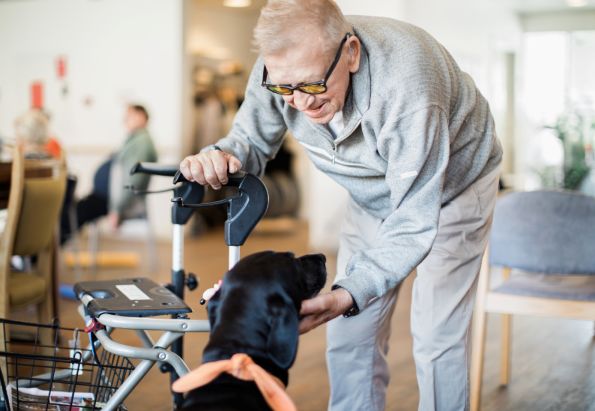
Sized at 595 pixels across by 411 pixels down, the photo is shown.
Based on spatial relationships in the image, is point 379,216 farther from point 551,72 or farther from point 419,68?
point 551,72

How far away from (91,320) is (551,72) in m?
5.72

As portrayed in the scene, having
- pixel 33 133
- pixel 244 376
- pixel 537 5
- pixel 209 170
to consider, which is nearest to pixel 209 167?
pixel 209 170

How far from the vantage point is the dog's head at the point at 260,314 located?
1.21 m

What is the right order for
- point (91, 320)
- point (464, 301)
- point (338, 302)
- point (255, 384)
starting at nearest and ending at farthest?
point (255, 384), point (338, 302), point (91, 320), point (464, 301)

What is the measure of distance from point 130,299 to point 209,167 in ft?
1.11

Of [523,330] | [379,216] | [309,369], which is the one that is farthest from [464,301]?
[523,330]

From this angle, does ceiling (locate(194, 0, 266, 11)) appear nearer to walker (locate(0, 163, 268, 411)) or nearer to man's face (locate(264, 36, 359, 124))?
walker (locate(0, 163, 268, 411))

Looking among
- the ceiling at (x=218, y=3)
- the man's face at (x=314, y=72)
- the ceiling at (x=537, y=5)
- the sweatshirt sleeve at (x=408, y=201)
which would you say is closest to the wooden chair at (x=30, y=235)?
the man's face at (x=314, y=72)

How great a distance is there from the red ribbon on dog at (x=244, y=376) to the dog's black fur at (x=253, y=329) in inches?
0.9

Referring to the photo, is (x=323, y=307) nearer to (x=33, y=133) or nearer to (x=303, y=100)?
(x=303, y=100)

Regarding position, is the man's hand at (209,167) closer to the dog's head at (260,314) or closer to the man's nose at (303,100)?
the man's nose at (303,100)

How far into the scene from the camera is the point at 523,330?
12.8ft

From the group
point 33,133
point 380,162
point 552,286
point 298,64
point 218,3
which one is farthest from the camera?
point 218,3

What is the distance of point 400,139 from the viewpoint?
1.46m
